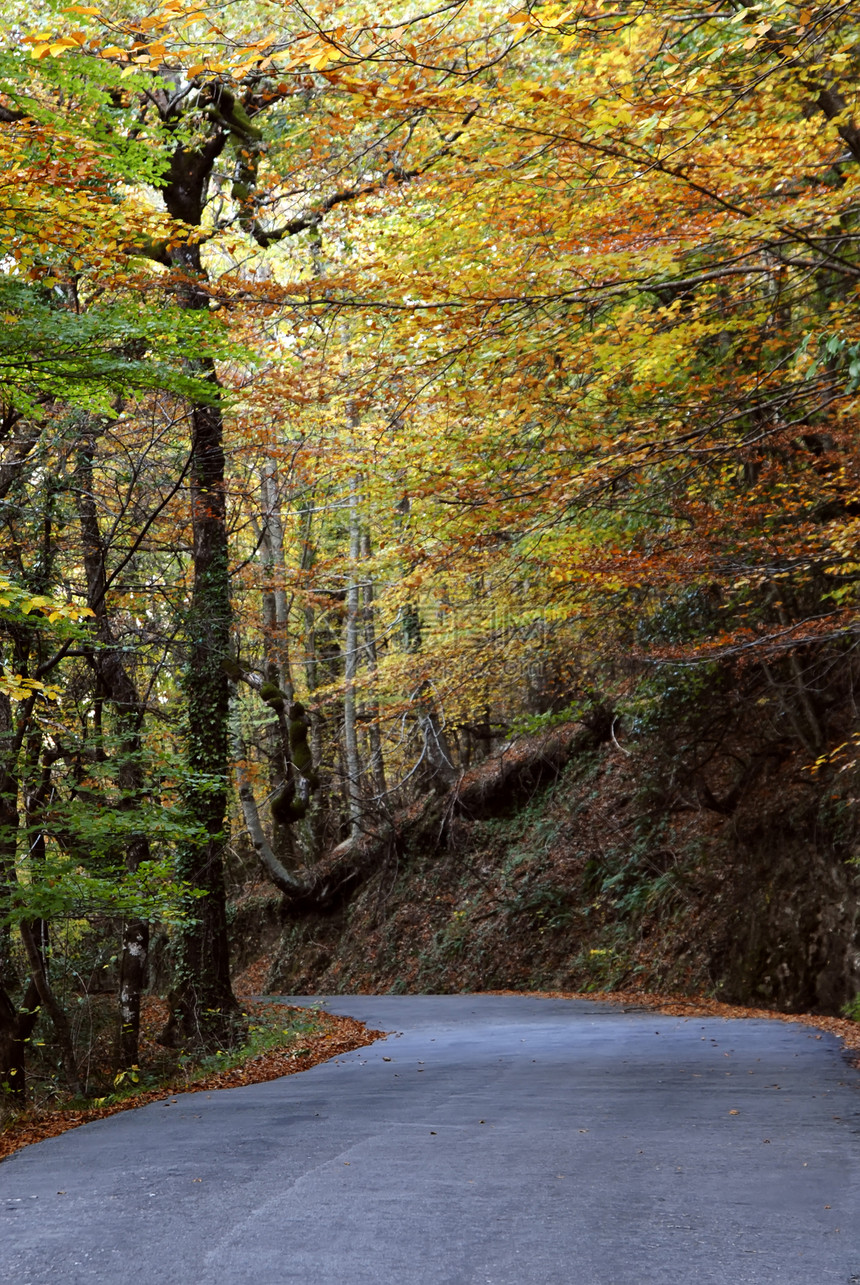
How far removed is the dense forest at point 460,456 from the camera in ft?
24.7

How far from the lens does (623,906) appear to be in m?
20.2

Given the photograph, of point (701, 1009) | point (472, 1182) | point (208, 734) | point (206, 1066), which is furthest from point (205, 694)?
point (472, 1182)

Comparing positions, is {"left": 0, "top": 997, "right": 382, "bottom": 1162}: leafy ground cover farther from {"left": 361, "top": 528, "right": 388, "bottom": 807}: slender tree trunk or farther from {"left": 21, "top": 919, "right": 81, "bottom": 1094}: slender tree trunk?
{"left": 361, "top": 528, "right": 388, "bottom": 807}: slender tree trunk

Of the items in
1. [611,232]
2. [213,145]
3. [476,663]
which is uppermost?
[213,145]

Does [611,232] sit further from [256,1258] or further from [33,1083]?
[33,1083]

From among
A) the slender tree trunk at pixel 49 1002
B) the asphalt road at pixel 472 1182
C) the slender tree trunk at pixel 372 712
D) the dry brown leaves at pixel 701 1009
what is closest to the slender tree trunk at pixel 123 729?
the slender tree trunk at pixel 49 1002

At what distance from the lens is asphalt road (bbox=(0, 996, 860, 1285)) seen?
429cm

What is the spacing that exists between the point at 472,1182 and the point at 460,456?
7.99 meters

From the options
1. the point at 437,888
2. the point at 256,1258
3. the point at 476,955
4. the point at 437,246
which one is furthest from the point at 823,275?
the point at 437,888

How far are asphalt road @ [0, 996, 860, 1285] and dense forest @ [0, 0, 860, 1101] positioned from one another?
294 centimetres

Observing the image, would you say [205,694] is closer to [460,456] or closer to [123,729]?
[123,729]

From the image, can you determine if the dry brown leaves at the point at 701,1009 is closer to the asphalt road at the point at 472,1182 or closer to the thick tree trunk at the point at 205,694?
the asphalt road at the point at 472,1182

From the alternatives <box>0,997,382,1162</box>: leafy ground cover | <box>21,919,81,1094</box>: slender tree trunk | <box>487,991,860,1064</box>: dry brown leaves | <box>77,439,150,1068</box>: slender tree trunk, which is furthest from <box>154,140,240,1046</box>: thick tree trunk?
<box>487,991,860,1064</box>: dry brown leaves

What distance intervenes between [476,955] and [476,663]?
253 inches
